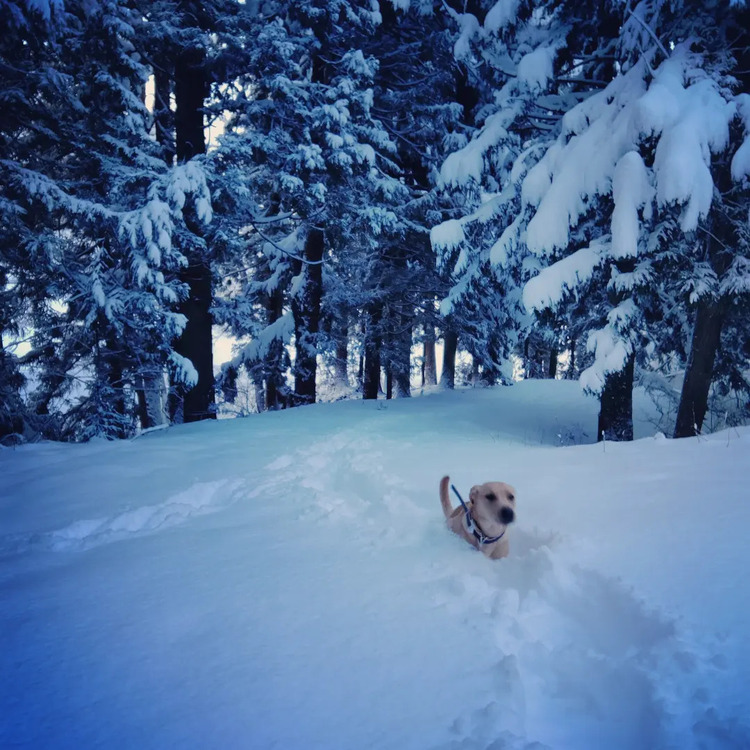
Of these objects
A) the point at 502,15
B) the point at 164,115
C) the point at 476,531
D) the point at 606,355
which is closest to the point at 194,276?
the point at 164,115

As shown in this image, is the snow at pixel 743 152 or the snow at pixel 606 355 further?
the snow at pixel 606 355

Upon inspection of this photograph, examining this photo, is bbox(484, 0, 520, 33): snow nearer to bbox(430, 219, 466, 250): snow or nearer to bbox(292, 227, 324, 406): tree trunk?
bbox(430, 219, 466, 250): snow

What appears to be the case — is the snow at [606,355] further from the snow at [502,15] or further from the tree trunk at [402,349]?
the tree trunk at [402,349]

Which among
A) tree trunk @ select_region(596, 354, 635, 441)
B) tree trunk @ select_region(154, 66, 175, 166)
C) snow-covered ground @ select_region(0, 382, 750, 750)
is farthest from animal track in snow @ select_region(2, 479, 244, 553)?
tree trunk @ select_region(154, 66, 175, 166)

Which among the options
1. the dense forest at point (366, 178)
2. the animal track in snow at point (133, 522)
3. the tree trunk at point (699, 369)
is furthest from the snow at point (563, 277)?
the animal track in snow at point (133, 522)

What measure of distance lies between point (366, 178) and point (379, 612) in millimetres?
9128

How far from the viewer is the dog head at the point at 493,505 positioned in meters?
2.83

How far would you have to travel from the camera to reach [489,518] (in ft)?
9.56

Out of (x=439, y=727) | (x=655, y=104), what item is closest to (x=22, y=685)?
(x=439, y=727)

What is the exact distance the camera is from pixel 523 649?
2006mm

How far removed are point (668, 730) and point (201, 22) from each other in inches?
438

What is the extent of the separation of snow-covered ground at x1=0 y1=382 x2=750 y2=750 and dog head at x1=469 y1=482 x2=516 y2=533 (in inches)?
11.2

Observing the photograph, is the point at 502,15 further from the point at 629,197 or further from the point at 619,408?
the point at 619,408

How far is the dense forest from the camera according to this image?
4.93 m
